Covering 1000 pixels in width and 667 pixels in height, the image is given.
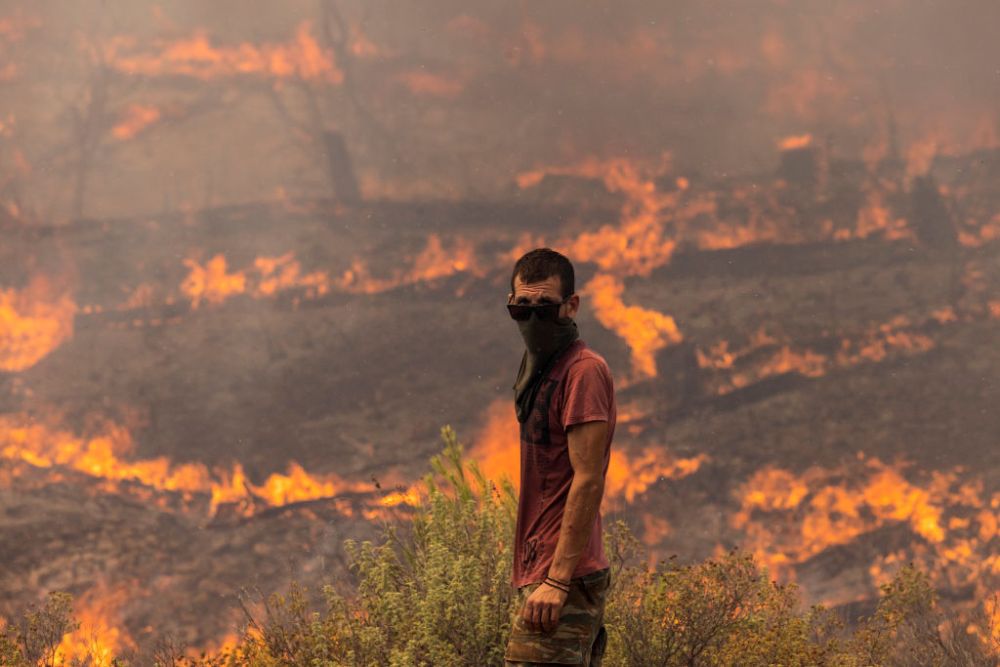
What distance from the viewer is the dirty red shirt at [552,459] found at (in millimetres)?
2865

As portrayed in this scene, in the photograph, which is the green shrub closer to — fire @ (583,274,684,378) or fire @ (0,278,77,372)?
fire @ (0,278,77,372)

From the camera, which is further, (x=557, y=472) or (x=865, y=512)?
(x=865, y=512)

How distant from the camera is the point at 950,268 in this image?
1992cm

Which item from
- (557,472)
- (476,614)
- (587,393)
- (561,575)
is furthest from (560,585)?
(476,614)

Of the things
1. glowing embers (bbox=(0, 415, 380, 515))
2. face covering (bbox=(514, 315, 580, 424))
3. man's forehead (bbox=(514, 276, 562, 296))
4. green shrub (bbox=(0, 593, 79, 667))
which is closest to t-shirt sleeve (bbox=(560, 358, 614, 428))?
face covering (bbox=(514, 315, 580, 424))

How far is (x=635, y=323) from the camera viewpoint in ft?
63.0

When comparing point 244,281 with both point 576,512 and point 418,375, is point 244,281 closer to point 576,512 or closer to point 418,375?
point 418,375

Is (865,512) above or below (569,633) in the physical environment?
above

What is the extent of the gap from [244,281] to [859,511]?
11689mm

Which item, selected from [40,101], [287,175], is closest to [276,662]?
[287,175]

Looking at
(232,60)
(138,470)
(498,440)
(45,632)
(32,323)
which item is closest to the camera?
(45,632)

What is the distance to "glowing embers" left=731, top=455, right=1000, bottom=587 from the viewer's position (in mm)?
18000

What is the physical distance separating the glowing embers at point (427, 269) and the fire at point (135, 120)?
501 cm

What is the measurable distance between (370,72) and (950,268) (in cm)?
→ 1175
